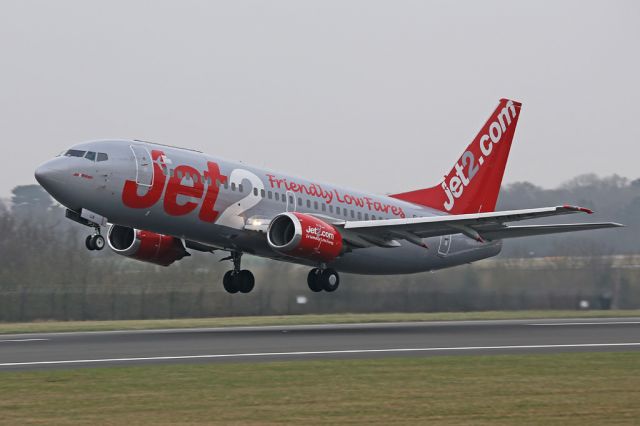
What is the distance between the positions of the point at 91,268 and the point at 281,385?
39.3 m

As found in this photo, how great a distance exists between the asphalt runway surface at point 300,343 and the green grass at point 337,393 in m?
2.46

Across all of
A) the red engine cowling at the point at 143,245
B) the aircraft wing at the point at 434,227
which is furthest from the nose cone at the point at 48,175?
the aircraft wing at the point at 434,227

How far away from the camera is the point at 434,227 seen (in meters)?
39.2

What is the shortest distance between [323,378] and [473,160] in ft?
86.6

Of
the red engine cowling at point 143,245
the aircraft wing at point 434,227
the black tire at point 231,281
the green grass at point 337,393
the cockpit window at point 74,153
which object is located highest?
the cockpit window at point 74,153

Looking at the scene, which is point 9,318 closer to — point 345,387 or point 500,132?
point 500,132

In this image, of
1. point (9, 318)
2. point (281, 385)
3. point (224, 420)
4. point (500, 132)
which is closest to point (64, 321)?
point (9, 318)

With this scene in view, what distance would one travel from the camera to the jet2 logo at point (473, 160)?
4688 centimetres

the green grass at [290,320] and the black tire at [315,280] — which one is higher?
the black tire at [315,280]

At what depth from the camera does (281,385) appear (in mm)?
21703

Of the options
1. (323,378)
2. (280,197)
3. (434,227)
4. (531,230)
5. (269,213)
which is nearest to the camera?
(323,378)

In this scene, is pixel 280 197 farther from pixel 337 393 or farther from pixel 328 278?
pixel 337 393

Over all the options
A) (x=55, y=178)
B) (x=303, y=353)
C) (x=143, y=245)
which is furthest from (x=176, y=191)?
(x=303, y=353)

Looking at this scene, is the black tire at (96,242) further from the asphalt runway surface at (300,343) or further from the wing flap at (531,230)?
the wing flap at (531,230)
